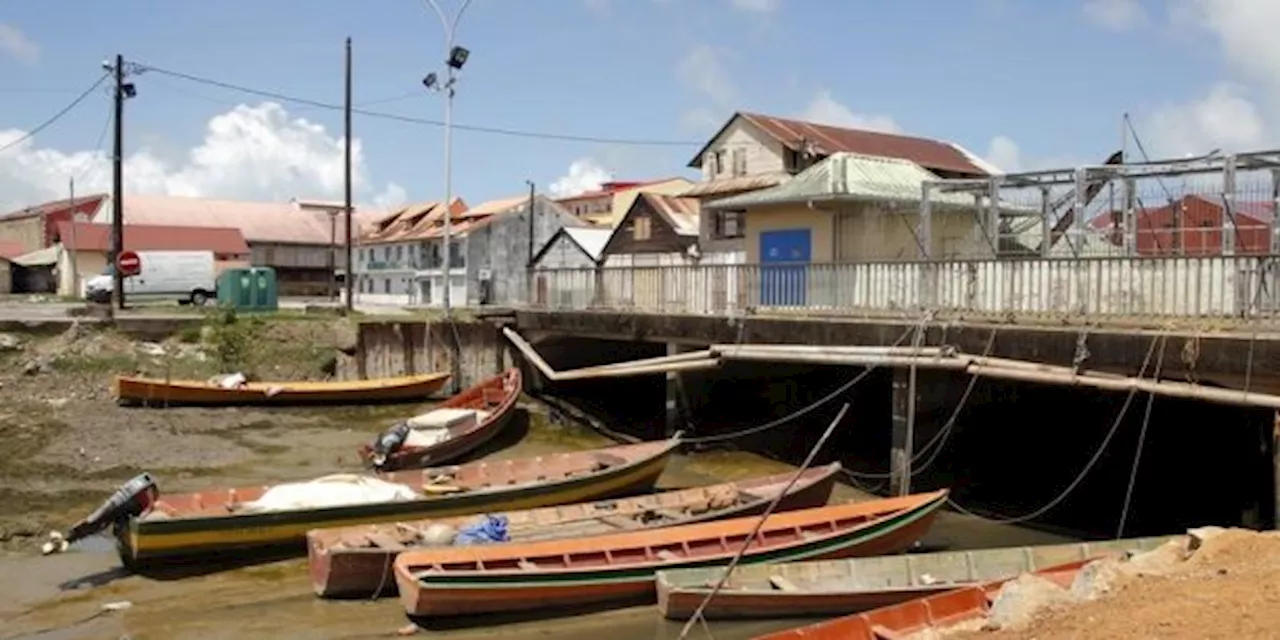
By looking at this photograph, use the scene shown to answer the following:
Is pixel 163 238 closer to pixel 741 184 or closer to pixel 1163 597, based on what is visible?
pixel 741 184

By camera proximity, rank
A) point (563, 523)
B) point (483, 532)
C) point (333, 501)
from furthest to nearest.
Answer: point (333, 501)
point (563, 523)
point (483, 532)

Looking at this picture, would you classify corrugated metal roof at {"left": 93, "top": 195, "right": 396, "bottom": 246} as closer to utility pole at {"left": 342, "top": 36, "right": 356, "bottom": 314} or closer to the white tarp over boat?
utility pole at {"left": 342, "top": 36, "right": 356, "bottom": 314}

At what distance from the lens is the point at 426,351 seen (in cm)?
3006

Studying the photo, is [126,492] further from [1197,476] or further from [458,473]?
[1197,476]

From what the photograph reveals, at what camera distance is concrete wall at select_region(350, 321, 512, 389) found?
30.0 m

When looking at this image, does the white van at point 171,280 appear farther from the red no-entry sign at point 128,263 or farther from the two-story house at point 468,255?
the two-story house at point 468,255

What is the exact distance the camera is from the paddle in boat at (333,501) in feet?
47.7

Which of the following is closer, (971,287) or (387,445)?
(971,287)

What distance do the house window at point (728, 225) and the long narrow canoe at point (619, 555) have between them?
70.5 feet

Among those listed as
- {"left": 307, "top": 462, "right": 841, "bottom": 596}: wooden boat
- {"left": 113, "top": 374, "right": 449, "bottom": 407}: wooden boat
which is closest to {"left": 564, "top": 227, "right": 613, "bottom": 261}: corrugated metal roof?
{"left": 113, "top": 374, "right": 449, "bottom": 407}: wooden boat

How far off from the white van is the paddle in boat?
104 ft

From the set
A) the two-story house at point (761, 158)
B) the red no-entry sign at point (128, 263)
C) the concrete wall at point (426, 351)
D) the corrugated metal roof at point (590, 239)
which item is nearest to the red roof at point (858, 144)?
the two-story house at point (761, 158)

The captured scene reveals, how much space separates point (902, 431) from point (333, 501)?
9.28 m

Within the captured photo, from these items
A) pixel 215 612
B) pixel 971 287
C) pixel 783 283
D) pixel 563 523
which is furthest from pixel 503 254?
pixel 215 612
